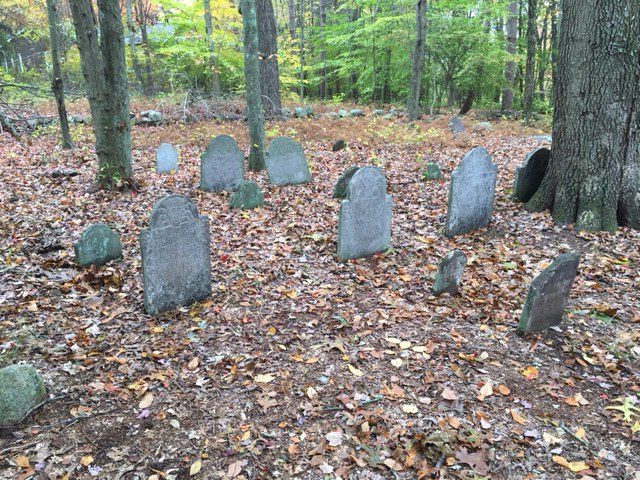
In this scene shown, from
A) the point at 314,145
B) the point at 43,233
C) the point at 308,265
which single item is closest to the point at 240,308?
the point at 308,265

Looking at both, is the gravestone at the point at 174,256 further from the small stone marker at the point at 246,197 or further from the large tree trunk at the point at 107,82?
the large tree trunk at the point at 107,82

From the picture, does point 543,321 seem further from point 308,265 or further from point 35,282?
point 35,282

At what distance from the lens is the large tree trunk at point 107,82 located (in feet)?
26.3

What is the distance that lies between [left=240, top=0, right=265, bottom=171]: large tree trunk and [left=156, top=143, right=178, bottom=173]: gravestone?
1.82m

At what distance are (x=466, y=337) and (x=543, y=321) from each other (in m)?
0.79

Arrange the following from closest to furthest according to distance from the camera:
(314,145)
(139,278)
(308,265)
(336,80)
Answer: (139,278) < (308,265) < (314,145) < (336,80)

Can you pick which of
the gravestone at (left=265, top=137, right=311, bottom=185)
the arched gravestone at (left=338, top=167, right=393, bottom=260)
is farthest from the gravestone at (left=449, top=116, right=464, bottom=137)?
the arched gravestone at (left=338, top=167, right=393, bottom=260)

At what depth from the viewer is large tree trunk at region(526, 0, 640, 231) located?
608 cm

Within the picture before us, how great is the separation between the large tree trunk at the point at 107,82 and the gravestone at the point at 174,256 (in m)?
4.46

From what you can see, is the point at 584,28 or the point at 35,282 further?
the point at 584,28

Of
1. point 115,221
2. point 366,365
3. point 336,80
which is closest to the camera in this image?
point 366,365

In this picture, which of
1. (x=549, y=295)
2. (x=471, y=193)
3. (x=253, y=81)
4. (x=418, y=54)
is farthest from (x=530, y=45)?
(x=549, y=295)

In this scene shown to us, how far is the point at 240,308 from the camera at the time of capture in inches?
192

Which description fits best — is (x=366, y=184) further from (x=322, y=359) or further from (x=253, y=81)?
(x=253, y=81)
